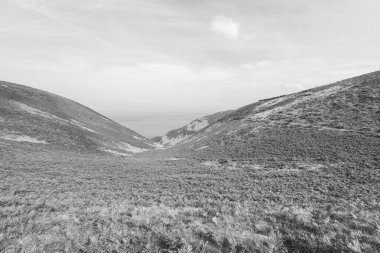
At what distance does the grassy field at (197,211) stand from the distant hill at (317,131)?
5521 mm

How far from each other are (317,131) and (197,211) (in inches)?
1229

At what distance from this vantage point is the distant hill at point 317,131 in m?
30.1

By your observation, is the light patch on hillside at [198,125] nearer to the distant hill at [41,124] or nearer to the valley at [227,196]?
the distant hill at [41,124]

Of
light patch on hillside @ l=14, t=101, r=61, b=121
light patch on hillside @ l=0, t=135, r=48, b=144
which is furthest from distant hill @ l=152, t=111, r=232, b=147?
light patch on hillside @ l=0, t=135, r=48, b=144

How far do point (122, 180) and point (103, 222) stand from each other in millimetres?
12999

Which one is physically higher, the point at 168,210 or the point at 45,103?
the point at 45,103

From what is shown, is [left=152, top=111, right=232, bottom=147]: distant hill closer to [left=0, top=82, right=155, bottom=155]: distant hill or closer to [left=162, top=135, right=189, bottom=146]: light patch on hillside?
[left=162, top=135, right=189, bottom=146]: light patch on hillside

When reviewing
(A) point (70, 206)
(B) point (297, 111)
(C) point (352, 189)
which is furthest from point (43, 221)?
(B) point (297, 111)

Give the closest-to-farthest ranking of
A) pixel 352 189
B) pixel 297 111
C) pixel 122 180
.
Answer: pixel 352 189
pixel 122 180
pixel 297 111

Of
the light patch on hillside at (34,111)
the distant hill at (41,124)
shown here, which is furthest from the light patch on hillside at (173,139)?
the light patch on hillside at (34,111)

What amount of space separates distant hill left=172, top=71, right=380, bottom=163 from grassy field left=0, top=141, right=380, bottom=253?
5521mm

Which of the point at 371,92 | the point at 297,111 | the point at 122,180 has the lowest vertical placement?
the point at 122,180

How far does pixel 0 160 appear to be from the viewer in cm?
3183

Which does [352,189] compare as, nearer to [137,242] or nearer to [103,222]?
[137,242]
